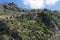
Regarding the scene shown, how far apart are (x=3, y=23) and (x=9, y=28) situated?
23.1ft

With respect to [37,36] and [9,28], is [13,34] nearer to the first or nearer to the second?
[9,28]

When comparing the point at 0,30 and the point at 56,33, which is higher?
the point at 0,30

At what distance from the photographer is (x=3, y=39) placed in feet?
360

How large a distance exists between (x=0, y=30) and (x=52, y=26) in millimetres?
48548

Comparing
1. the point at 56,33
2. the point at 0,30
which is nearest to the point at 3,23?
the point at 0,30

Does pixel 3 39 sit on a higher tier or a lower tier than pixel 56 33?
higher

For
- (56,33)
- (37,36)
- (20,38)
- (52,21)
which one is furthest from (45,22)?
(20,38)

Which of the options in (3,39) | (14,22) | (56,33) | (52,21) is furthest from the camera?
(52,21)

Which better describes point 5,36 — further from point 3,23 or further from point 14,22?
point 14,22

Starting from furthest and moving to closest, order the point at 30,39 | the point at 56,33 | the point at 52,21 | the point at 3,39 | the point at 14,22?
the point at 52,21
the point at 56,33
the point at 14,22
the point at 30,39
the point at 3,39

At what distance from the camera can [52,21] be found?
534 ft

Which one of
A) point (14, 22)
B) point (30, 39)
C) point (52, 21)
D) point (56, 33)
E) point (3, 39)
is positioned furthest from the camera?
point (52, 21)

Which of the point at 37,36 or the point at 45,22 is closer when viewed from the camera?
the point at 37,36

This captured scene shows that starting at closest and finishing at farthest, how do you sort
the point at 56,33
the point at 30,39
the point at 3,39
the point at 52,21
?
the point at 3,39 < the point at 30,39 < the point at 56,33 < the point at 52,21
